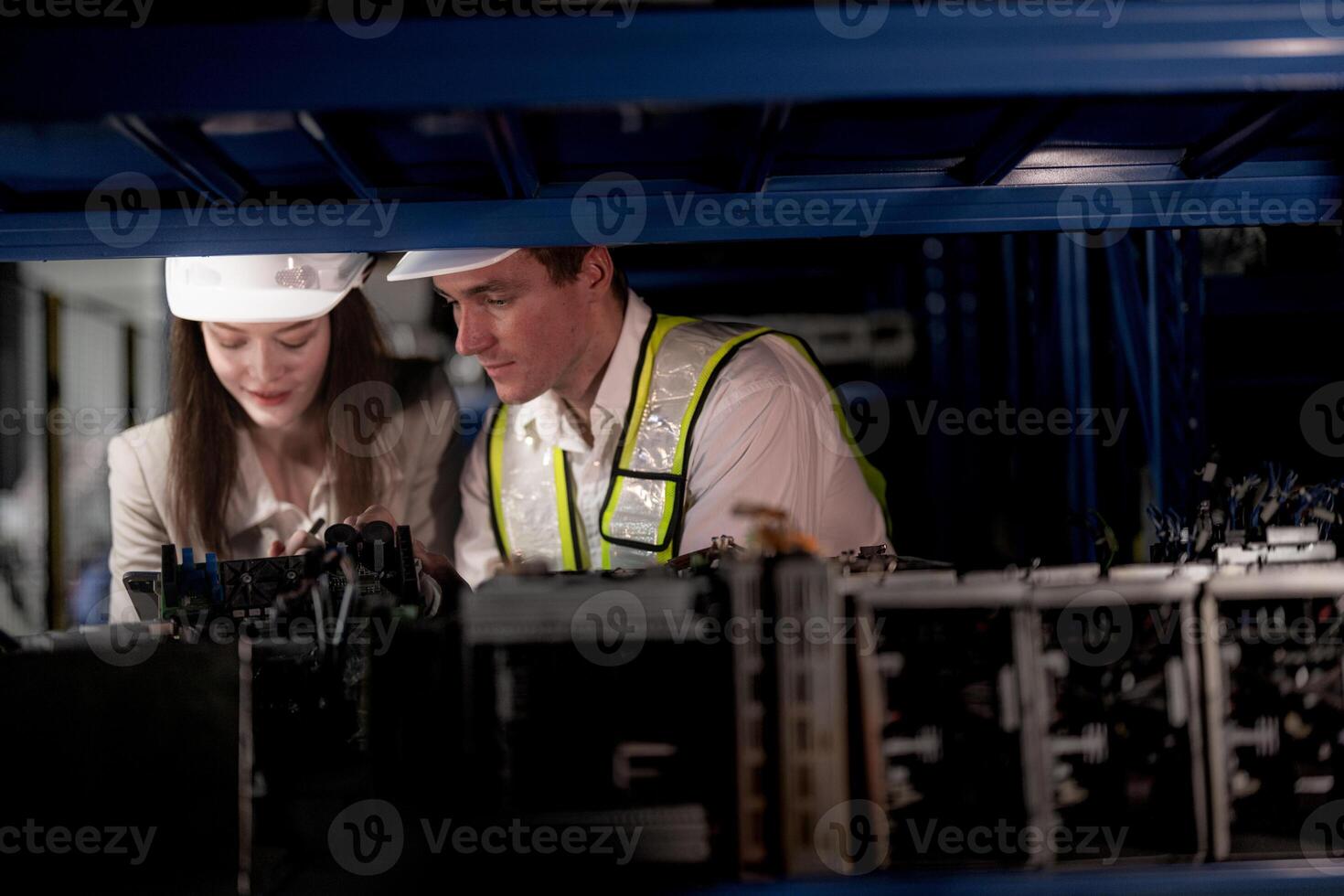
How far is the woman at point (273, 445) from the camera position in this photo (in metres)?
2.94

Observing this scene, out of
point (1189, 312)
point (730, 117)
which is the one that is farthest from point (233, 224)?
point (1189, 312)

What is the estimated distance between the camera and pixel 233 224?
182 centimetres

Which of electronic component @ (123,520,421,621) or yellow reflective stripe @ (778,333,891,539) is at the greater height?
yellow reflective stripe @ (778,333,891,539)

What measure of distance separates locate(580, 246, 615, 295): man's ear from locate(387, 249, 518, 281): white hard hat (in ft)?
1.09

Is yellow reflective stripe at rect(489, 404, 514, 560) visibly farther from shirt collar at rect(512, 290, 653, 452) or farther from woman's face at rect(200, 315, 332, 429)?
woman's face at rect(200, 315, 332, 429)

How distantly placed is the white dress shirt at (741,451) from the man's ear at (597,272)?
0.32 feet

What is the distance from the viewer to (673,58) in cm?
119

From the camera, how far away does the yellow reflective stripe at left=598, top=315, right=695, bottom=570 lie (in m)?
2.49

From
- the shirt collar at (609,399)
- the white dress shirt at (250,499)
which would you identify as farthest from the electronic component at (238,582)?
the white dress shirt at (250,499)

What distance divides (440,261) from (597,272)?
1.64 ft

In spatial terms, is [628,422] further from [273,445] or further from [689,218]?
[273,445]

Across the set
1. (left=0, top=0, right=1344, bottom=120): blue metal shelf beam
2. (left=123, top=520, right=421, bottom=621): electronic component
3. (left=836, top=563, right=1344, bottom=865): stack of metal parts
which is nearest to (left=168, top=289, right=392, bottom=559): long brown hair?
(left=123, top=520, right=421, bottom=621): electronic component

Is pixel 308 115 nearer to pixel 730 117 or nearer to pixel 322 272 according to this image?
pixel 730 117

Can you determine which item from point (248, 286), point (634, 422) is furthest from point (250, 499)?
point (634, 422)
